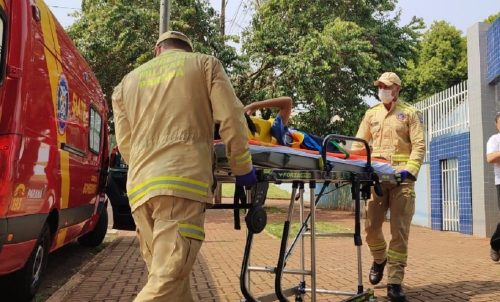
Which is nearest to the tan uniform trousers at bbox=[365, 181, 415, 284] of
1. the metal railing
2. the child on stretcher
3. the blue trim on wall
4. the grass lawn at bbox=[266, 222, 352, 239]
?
the child on stretcher

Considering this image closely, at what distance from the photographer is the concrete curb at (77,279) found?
537 cm

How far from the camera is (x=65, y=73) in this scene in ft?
19.0

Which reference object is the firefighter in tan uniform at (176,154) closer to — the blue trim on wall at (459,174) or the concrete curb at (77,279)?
the concrete curb at (77,279)

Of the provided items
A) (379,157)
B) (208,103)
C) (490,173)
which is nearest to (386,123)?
(379,157)

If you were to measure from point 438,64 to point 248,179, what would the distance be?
30472 mm

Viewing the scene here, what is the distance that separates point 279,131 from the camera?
4055 mm

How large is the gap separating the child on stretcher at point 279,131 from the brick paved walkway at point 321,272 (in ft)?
5.62

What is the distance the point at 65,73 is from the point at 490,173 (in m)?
8.27

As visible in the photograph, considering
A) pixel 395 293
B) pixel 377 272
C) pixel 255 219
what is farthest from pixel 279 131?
pixel 377 272

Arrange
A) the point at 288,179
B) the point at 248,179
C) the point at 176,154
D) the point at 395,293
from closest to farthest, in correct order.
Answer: the point at 176,154
the point at 248,179
the point at 288,179
the point at 395,293

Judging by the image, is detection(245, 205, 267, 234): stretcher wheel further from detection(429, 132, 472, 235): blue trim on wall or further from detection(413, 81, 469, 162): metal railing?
detection(413, 81, 469, 162): metal railing

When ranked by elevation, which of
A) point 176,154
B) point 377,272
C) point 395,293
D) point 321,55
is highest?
point 321,55

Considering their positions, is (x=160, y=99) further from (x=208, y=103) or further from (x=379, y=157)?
(x=379, y=157)

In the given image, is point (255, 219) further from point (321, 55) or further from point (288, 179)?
point (321, 55)
